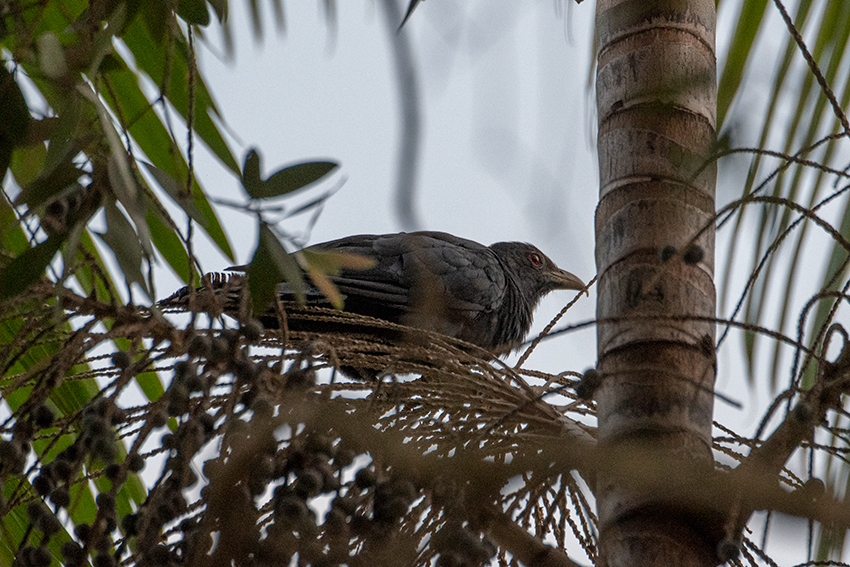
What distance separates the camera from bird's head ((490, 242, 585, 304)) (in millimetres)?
5375

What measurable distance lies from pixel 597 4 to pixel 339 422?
61.0 inches

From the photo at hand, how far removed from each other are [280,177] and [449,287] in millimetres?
3163

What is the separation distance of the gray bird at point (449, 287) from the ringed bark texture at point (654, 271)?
5.79 feet

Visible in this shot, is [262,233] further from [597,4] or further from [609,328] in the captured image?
[597,4]

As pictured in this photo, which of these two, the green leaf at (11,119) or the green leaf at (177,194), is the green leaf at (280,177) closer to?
the green leaf at (177,194)

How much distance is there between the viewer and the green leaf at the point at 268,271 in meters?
1.27

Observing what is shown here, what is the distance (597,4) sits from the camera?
7.59 feet

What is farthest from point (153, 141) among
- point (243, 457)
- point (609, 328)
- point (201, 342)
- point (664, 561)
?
point (664, 561)

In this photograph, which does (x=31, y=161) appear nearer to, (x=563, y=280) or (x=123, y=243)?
(x=123, y=243)

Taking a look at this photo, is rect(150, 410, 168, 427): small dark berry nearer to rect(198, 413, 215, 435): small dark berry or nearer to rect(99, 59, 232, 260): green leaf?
rect(198, 413, 215, 435): small dark berry

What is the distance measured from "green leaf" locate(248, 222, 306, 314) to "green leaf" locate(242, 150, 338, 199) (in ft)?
Result: 0.19

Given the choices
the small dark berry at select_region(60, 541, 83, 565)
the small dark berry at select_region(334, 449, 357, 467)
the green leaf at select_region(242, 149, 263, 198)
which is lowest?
the small dark berry at select_region(60, 541, 83, 565)

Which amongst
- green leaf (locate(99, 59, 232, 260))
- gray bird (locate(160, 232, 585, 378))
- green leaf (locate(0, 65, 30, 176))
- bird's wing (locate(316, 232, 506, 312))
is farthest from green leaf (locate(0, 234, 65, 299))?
bird's wing (locate(316, 232, 506, 312))

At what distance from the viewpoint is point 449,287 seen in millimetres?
4410
